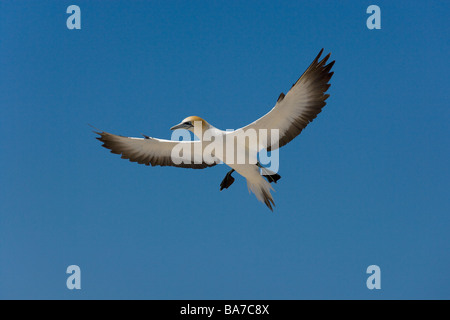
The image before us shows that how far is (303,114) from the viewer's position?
31.9 feet

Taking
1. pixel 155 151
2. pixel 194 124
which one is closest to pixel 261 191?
pixel 194 124

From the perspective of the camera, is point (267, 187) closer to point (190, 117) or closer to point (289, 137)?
point (289, 137)

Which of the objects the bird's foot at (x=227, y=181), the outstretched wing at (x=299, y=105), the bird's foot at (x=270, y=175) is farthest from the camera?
the bird's foot at (x=227, y=181)

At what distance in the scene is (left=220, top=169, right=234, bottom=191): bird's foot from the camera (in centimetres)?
1058

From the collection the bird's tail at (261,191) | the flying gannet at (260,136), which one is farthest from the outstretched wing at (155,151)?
the bird's tail at (261,191)

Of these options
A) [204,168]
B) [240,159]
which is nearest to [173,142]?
[204,168]

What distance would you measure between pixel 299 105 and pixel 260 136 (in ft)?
3.21

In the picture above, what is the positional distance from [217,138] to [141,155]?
215cm

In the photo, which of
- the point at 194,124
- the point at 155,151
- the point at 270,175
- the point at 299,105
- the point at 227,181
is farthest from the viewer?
the point at 155,151

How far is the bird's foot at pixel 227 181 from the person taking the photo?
10.6 metres

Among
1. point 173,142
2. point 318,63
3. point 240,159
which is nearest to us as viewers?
point 318,63

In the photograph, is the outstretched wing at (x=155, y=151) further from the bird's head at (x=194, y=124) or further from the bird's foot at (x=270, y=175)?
the bird's foot at (x=270, y=175)

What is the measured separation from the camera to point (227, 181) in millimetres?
10609

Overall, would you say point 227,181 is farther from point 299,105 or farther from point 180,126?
point 299,105
